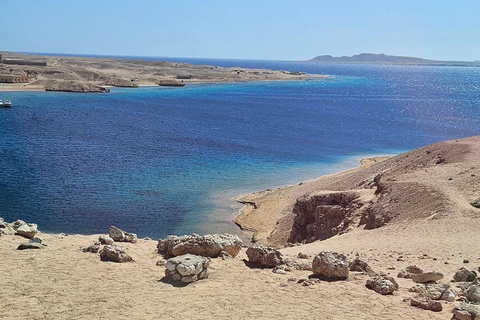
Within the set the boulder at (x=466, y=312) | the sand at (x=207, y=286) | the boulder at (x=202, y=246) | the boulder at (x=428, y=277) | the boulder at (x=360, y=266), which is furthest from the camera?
the boulder at (x=202, y=246)

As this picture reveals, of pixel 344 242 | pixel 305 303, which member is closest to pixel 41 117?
pixel 344 242

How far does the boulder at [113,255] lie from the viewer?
15.5m

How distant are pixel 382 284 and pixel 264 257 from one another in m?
3.86

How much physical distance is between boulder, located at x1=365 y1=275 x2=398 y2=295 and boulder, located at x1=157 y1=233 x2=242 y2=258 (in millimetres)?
4767

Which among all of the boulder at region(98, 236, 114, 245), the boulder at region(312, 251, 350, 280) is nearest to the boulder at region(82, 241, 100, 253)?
the boulder at region(98, 236, 114, 245)

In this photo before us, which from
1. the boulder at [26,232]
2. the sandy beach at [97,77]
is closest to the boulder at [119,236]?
the boulder at [26,232]

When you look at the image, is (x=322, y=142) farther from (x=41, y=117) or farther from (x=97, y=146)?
(x=41, y=117)

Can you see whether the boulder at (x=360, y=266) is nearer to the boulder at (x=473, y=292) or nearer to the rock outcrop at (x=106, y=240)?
the boulder at (x=473, y=292)

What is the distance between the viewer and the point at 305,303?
42.3ft

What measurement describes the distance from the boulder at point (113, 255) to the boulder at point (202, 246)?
4.72 ft

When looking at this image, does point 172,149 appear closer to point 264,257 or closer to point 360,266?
point 264,257

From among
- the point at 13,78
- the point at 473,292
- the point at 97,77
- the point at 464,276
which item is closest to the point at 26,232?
the point at 473,292

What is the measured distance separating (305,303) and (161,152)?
42.2 meters

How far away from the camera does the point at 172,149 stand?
55500 millimetres
